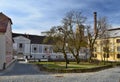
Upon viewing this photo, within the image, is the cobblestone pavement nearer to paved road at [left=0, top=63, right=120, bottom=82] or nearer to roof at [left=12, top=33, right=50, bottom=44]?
paved road at [left=0, top=63, right=120, bottom=82]

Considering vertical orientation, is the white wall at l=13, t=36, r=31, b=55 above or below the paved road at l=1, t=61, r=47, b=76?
above

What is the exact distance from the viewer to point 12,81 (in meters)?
20.3

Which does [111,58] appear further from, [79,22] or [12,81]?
[12,81]

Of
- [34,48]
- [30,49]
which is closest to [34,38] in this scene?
[34,48]

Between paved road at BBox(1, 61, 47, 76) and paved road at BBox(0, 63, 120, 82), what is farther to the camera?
paved road at BBox(1, 61, 47, 76)

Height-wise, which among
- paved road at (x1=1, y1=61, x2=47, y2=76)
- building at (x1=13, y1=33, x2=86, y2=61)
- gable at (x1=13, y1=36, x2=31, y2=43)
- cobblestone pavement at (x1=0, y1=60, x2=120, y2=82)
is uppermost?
gable at (x1=13, y1=36, x2=31, y2=43)

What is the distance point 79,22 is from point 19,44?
4676cm

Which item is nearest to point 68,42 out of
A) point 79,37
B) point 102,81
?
point 79,37

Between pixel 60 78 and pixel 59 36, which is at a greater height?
pixel 59 36

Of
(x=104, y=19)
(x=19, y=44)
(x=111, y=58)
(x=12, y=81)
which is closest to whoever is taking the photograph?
(x=12, y=81)

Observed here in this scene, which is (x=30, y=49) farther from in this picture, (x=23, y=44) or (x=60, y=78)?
(x=60, y=78)

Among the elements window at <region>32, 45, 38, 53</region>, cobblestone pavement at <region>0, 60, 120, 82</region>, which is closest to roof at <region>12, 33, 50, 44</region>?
window at <region>32, 45, 38, 53</region>

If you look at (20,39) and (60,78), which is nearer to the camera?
(60,78)

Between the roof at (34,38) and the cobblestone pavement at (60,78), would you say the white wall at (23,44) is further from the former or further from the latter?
the cobblestone pavement at (60,78)
